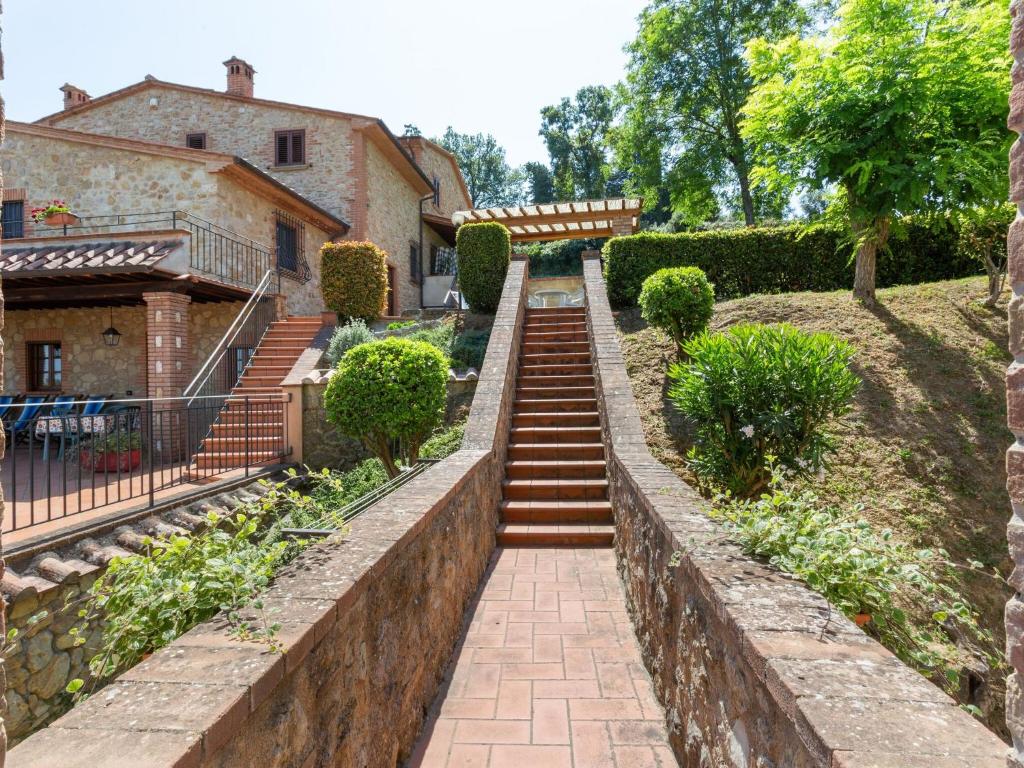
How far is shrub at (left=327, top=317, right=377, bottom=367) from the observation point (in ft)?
31.0

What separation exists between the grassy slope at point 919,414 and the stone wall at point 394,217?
875 cm

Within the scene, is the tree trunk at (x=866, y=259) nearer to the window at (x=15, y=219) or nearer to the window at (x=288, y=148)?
the window at (x=288, y=148)

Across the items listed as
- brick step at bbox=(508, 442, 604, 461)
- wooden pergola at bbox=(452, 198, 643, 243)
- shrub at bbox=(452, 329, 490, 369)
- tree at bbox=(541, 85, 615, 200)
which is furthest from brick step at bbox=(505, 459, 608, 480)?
tree at bbox=(541, 85, 615, 200)

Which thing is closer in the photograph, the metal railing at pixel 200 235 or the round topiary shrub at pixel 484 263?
the metal railing at pixel 200 235

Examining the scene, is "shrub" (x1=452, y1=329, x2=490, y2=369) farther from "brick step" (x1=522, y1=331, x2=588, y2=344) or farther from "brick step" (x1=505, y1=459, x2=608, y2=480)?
"brick step" (x1=505, y1=459, x2=608, y2=480)

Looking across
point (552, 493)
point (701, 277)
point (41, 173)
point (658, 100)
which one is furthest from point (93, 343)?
point (658, 100)

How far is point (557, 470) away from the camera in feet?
20.9

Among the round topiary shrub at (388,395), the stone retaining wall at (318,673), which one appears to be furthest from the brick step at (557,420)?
the stone retaining wall at (318,673)

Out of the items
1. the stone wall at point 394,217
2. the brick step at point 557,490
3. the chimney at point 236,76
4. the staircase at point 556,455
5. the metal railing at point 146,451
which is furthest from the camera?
the chimney at point 236,76

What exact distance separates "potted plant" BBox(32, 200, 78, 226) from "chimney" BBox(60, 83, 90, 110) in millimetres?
7967

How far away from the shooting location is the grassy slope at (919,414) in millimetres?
5652

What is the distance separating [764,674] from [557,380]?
22.0ft

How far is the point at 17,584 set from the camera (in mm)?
4246

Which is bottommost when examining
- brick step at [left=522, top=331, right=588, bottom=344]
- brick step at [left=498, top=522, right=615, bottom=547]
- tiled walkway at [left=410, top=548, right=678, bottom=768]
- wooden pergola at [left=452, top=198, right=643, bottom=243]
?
tiled walkway at [left=410, top=548, right=678, bottom=768]
